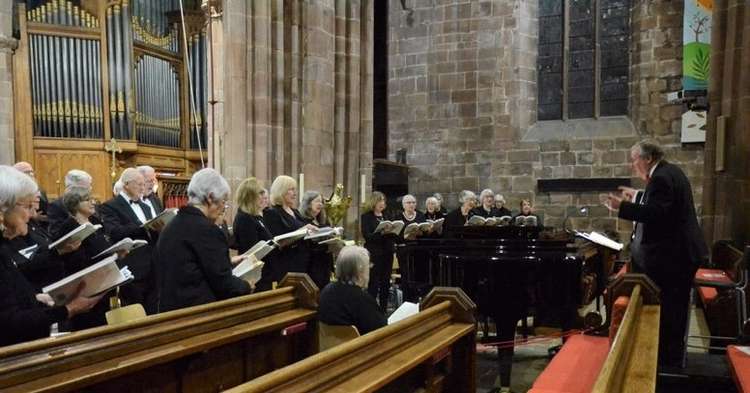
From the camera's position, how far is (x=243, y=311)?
2766 millimetres

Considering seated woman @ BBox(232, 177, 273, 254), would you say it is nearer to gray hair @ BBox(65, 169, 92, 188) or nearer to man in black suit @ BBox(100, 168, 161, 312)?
man in black suit @ BBox(100, 168, 161, 312)

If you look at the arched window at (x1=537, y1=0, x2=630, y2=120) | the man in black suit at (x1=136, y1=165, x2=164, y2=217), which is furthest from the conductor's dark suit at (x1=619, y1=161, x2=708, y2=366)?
the arched window at (x1=537, y1=0, x2=630, y2=120)

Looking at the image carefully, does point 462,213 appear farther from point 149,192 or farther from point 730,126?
point 149,192

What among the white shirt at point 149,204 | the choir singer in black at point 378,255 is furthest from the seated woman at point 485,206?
the white shirt at point 149,204

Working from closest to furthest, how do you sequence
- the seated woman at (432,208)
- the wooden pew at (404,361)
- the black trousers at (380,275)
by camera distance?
the wooden pew at (404,361), the black trousers at (380,275), the seated woman at (432,208)

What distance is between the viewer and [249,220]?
171 inches

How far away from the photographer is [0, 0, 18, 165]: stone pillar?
22.1ft

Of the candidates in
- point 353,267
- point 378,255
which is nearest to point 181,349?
point 353,267

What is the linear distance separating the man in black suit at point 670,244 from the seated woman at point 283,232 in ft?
7.62

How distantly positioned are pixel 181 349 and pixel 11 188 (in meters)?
0.89

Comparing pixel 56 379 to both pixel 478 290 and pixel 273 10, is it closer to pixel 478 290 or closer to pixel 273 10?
pixel 478 290

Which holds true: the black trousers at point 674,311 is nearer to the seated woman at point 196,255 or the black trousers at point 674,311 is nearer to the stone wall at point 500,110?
the seated woman at point 196,255

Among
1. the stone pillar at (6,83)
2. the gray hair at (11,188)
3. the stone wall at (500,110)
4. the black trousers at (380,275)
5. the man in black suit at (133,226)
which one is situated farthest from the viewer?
the stone wall at (500,110)

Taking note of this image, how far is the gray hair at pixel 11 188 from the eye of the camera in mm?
2191
